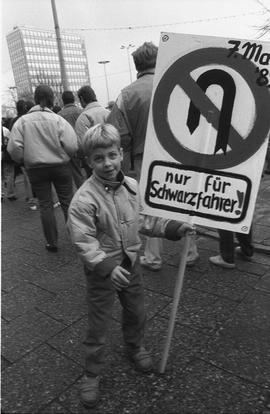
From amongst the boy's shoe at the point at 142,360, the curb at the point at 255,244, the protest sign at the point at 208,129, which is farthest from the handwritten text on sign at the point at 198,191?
the curb at the point at 255,244

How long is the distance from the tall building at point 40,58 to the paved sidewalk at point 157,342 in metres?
35.6

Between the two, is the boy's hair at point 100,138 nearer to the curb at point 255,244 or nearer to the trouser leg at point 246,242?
the trouser leg at point 246,242

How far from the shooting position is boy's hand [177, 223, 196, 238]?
1.82 m

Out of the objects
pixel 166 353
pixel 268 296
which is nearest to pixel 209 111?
pixel 166 353

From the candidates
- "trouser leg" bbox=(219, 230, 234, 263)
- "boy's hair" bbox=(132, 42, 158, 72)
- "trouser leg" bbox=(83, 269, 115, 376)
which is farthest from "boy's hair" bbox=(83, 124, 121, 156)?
"trouser leg" bbox=(219, 230, 234, 263)

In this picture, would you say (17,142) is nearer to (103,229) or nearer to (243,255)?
(103,229)

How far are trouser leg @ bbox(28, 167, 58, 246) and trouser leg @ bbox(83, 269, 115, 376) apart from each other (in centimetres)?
220

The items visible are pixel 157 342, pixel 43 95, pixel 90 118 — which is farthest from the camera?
pixel 90 118

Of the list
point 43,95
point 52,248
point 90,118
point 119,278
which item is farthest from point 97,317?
point 90,118

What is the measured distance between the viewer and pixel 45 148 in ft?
12.7

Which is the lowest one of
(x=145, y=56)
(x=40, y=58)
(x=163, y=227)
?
(x=163, y=227)

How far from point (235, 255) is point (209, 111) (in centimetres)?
217

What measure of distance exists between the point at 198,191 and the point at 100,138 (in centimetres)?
55

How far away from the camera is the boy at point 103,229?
70.8 inches
